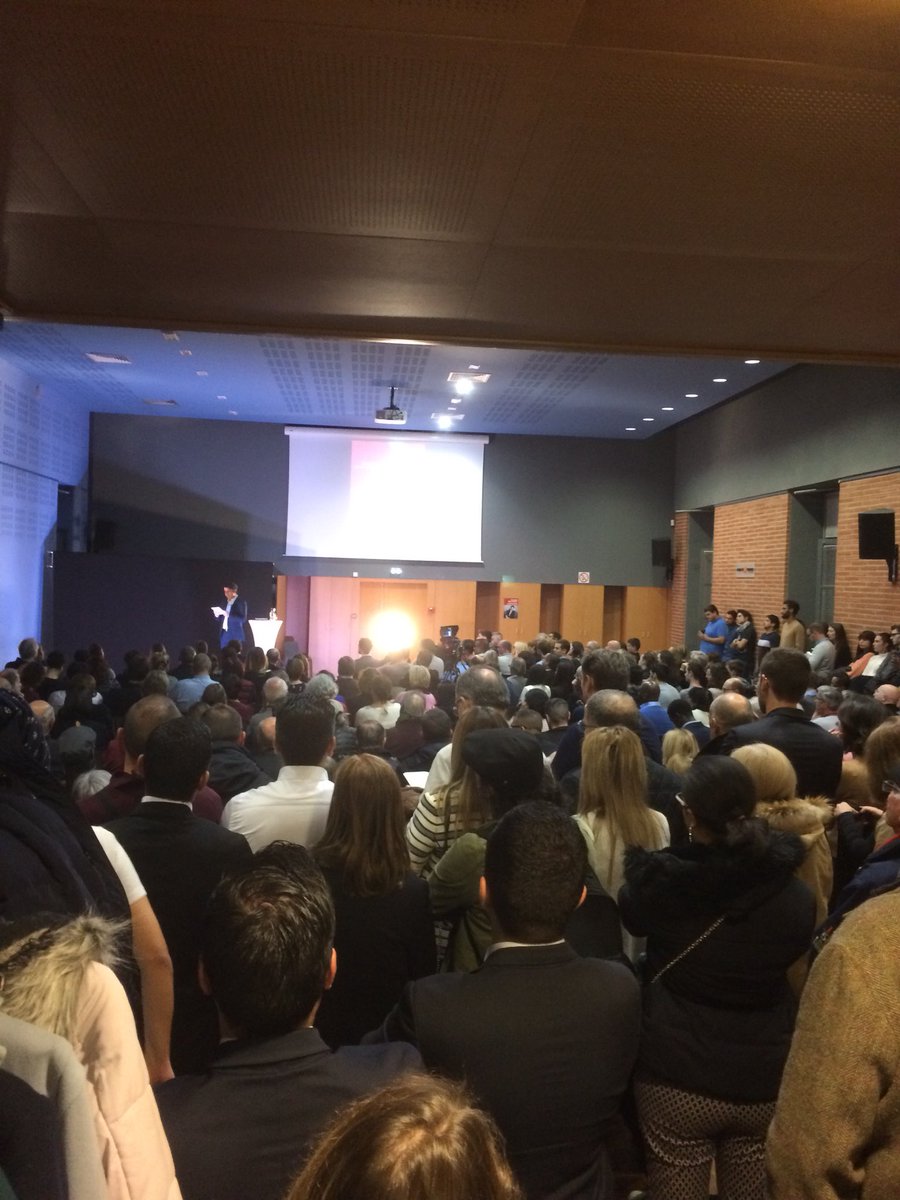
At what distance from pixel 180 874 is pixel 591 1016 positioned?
47.8 inches

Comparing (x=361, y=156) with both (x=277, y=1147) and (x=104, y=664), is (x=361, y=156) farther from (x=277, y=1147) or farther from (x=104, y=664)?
(x=104, y=664)

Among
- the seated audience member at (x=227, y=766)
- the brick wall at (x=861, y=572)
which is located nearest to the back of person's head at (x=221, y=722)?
the seated audience member at (x=227, y=766)

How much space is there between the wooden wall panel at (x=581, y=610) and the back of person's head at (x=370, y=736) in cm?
1262

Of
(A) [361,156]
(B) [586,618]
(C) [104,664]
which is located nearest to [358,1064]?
(A) [361,156]

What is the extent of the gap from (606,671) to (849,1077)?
3.42 meters

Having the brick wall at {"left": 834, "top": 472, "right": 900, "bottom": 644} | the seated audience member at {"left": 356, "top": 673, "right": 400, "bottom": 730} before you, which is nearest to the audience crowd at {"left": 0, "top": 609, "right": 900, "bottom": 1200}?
the seated audience member at {"left": 356, "top": 673, "right": 400, "bottom": 730}

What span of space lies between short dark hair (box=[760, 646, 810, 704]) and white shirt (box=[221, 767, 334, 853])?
1.83m

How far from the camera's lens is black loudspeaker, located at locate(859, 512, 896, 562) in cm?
955

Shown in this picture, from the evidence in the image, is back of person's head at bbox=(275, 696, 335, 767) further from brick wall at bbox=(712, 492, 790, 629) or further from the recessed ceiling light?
brick wall at bbox=(712, 492, 790, 629)

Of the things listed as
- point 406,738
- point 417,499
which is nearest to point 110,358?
point 417,499

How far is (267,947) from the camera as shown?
1491mm

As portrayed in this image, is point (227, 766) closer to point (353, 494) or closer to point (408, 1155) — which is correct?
point (408, 1155)

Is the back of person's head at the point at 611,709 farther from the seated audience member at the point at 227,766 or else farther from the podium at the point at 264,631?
the podium at the point at 264,631

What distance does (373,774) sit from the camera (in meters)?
2.58
